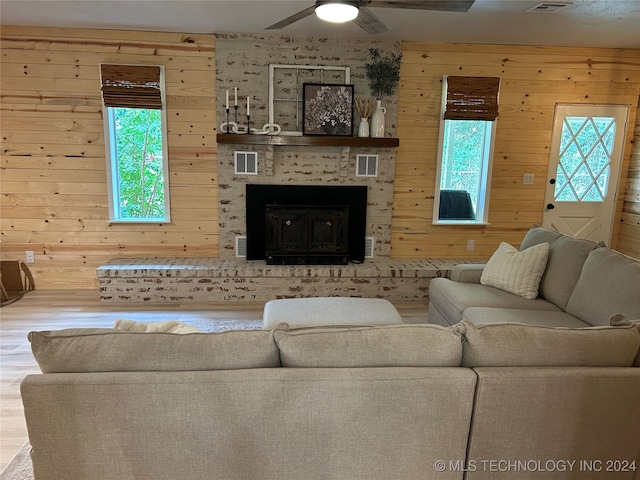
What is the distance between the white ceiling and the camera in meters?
3.41

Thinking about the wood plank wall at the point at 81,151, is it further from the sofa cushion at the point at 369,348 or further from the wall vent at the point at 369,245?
the sofa cushion at the point at 369,348

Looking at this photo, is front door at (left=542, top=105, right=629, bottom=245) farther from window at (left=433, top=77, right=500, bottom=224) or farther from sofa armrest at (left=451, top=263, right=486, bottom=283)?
sofa armrest at (left=451, top=263, right=486, bottom=283)

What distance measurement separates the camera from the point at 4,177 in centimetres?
435

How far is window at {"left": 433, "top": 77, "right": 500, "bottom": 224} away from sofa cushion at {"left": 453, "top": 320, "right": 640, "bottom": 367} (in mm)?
3369

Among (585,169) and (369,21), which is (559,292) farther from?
(585,169)

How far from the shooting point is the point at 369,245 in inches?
186

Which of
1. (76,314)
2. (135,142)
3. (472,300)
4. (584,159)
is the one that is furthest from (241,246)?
(584,159)

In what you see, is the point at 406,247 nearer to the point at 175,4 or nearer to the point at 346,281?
the point at 346,281

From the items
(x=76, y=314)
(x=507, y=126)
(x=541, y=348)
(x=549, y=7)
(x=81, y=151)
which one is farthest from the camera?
(x=507, y=126)

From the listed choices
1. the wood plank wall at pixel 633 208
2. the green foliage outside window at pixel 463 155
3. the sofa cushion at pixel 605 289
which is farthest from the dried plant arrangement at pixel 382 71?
the wood plank wall at pixel 633 208

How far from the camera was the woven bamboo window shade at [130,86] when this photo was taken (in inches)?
167

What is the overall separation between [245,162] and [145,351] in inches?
129

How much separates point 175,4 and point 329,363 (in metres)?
3.25

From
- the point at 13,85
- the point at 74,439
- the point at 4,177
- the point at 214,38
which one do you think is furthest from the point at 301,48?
the point at 74,439
